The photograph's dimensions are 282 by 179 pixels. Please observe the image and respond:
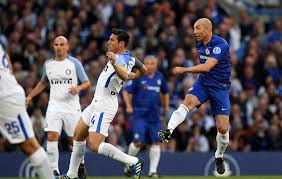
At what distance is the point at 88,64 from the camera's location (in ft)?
70.1

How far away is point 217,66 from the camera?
14.5 m

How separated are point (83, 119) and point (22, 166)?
241 inches

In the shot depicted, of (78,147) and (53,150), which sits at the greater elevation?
(78,147)

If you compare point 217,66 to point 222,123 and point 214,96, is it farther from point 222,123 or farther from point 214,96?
point 222,123

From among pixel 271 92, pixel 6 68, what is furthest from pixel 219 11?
pixel 6 68

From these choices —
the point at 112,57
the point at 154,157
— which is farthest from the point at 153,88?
the point at 112,57

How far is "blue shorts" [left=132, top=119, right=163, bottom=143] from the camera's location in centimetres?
1816

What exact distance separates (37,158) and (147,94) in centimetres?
850

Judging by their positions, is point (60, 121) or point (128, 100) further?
point (128, 100)

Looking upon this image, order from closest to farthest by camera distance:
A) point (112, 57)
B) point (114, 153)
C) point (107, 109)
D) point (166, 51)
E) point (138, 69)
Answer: point (112, 57), point (114, 153), point (107, 109), point (138, 69), point (166, 51)

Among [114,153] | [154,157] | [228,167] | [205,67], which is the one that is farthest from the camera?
[228,167]

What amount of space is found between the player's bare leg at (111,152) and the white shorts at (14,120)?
106 inches

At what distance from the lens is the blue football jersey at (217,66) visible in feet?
47.1

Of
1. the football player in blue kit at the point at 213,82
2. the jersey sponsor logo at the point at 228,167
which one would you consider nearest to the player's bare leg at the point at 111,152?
the football player in blue kit at the point at 213,82
